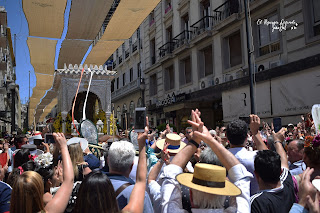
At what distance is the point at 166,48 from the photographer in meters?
22.1

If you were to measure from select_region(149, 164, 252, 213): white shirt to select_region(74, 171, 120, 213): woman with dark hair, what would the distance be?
1.32ft

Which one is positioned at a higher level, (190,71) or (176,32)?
(176,32)

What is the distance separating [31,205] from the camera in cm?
213

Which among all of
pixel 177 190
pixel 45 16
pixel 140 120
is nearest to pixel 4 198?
pixel 140 120

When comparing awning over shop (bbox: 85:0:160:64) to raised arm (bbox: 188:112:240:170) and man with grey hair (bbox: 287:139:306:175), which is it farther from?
raised arm (bbox: 188:112:240:170)

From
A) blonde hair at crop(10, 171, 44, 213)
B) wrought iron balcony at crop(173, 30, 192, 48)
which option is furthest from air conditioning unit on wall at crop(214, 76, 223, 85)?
blonde hair at crop(10, 171, 44, 213)

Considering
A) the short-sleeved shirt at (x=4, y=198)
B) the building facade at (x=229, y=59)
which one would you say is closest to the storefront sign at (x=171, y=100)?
the building facade at (x=229, y=59)

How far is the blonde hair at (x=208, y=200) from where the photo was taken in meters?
2.03

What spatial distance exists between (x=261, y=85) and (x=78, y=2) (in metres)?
8.38

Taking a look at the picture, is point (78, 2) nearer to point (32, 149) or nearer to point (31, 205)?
point (32, 149)

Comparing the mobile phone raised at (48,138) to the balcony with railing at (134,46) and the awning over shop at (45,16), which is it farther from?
the balcony with railing at (134,46)

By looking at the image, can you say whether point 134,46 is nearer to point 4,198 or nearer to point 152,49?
point 152,49

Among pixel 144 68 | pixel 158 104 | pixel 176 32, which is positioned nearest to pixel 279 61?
pixel 176 32

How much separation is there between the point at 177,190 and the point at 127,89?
28.4 metres
